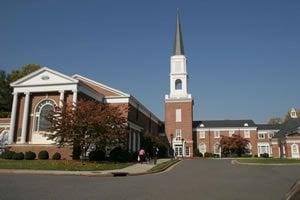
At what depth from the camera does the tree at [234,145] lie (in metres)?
76.9

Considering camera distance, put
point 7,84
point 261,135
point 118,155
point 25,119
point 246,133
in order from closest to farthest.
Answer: point 118,155 → point 25,119 → point 7,84 → point 246,133 → point 261,135

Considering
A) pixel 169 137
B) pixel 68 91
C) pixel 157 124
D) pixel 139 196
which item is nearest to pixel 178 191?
pixel 139 196

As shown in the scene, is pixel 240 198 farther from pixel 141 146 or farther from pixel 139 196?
pixel 141 146

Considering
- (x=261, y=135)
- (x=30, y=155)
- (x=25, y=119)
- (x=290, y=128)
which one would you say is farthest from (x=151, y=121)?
(x=30, y=155)

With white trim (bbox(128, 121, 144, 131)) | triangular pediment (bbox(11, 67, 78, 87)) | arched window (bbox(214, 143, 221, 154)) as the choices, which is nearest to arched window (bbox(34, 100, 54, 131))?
triangular pediment (bbox(11, 67, 78, 87))

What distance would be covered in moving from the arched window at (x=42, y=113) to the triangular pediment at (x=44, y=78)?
2.41m

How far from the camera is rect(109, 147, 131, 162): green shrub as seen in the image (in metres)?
39.7

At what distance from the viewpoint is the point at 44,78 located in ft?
140

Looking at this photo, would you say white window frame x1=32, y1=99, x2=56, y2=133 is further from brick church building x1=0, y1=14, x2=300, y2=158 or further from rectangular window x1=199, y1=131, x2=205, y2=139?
rectangular window x1=199, y1=131, x2=205, y2=139

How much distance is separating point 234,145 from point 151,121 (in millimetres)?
18809

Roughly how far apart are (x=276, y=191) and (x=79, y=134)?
2128 cm

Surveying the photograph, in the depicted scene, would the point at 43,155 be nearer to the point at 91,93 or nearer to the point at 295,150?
the point at 91,93

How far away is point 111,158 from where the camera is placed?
39938 millimetres

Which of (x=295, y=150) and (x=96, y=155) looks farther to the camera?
(x=295, y=150)
